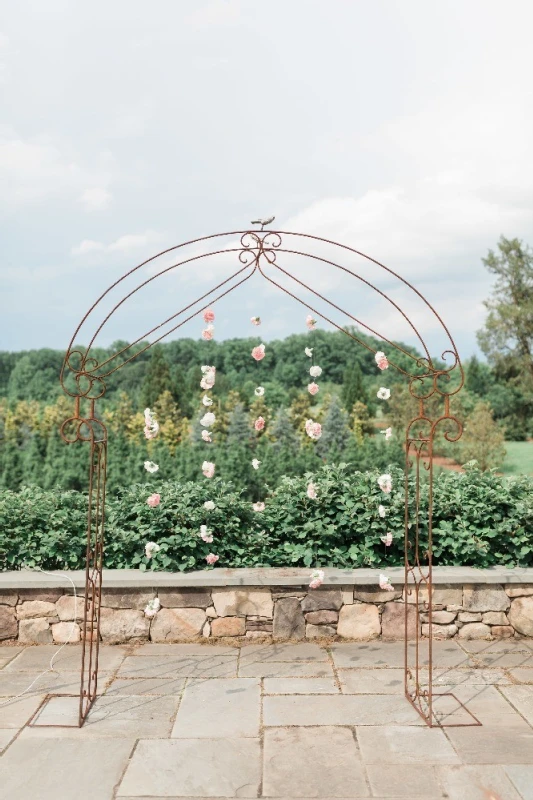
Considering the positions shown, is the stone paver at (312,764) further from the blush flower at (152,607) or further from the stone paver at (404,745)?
the blush flower at (152,607)

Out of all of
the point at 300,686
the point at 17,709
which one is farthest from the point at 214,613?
the point at 17,709

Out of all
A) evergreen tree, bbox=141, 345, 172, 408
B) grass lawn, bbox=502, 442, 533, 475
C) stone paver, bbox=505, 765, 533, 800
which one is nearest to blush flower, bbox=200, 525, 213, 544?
stone paver, bbox=505, 765, 533, 800

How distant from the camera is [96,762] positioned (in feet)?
9.09

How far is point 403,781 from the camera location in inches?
104

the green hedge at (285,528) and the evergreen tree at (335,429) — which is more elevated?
the evergreen tree at (335,429)

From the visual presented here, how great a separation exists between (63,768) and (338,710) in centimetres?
117

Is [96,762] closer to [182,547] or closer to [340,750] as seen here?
[340,750]

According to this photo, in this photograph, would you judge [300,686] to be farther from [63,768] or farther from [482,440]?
[482,440]

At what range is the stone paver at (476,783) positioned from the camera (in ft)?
8.36

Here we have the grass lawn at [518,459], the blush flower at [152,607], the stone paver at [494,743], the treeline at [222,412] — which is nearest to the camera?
the stone paver at [494,743]

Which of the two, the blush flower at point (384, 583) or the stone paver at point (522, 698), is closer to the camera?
the stone paver at point (522, 698)

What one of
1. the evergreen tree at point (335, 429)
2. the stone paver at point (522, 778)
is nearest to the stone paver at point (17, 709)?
the stone paver at point (522, 778)

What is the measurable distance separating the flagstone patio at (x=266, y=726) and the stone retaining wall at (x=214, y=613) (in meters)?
0.09

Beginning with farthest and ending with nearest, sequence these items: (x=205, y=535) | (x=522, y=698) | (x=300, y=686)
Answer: (x=205, y=535) → (x=300, y=686) → (x=522, y=698)
